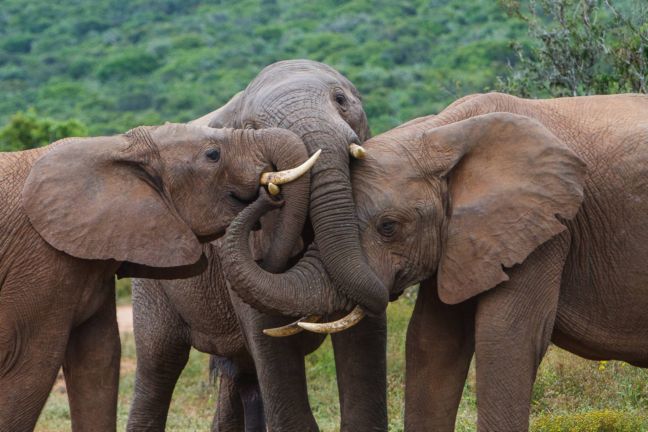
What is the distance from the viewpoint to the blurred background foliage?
31.1 metres

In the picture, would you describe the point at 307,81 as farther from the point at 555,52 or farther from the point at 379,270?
the point at 555,52

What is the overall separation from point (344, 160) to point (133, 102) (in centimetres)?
2926

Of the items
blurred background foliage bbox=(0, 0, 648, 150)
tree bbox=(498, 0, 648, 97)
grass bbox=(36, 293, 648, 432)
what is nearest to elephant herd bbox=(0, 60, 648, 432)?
grass bbox=(36, 293, 648, 432)

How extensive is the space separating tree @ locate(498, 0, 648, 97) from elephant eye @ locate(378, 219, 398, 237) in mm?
4531

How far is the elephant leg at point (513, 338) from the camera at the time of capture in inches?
225

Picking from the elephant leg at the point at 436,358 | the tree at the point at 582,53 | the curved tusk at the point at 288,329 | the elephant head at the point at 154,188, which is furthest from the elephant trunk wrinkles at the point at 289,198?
the tree at the point at 582,53

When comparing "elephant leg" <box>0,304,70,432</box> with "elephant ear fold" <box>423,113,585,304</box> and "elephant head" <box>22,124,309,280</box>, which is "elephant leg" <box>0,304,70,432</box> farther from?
"elephant ear fold" <box>423,113,585,304</box>

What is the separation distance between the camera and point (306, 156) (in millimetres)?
5906

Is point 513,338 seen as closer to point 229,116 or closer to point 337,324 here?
point 337,324

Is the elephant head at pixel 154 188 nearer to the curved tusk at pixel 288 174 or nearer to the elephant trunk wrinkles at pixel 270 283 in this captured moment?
the curved tusk at pixel 288 174


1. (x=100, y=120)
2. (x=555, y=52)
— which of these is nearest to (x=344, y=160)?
(x=555, y=52)

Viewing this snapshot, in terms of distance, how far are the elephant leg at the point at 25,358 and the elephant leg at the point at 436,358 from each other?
153 centimetres

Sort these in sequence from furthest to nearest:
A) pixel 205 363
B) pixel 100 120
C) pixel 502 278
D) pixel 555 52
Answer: pixel 100 120, pixel 205 363, pixel 555 52, pixel 502 278

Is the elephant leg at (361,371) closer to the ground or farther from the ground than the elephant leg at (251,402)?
farther from the ground
